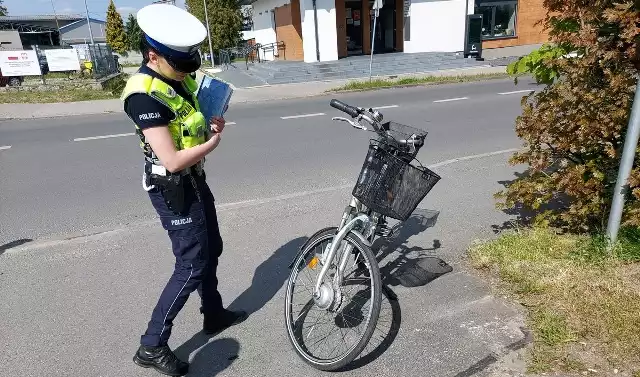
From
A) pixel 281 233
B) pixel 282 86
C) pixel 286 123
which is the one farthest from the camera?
pixel 282 86

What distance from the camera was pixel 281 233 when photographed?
438 centimetres

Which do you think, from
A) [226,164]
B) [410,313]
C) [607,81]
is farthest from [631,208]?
[226,164]

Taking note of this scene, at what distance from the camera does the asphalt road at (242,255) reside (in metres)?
2.71

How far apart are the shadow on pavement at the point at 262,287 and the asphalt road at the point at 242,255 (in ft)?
0.04

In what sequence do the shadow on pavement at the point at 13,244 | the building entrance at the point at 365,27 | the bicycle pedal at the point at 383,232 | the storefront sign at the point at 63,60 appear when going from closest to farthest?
the bicycle pedal at the point at 383,232 → the shadow on pavement at the point at 13,244 → the storefront sign at the point at 63,60 → the building entrance at the point at 365,27

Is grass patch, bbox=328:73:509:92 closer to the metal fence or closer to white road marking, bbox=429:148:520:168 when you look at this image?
white road marking, bbox=429:148:520:168

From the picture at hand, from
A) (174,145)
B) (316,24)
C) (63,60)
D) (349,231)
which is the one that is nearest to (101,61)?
(63,60)

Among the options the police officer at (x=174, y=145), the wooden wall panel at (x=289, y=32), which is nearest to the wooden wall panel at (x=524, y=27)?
the wooden wall panel at (x=289, y=32)

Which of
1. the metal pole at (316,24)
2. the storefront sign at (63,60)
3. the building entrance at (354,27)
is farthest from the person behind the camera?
the building entrance at (354,27)

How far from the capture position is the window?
2277cm

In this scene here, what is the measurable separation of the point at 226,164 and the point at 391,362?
5.05 meters

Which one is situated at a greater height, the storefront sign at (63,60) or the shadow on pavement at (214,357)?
the storefront sign at (63,60)

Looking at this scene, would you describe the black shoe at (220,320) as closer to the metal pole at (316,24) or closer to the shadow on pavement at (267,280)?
the shadow on pavement at (267,280)

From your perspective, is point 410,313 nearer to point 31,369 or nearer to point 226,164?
point 31,369
